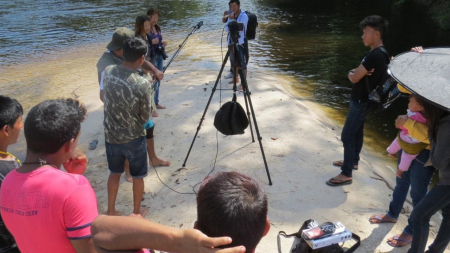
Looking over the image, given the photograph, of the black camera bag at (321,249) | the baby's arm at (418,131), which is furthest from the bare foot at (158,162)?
the baby's arm at (418,131)

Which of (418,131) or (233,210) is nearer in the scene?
(233,210)

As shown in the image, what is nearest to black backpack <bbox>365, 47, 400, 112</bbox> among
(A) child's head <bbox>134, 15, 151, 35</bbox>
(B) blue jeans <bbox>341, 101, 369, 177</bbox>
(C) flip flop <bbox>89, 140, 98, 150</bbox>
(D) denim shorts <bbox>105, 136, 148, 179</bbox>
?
(B) blue jeans <bbox>341, 101, 369, 177</bbox>

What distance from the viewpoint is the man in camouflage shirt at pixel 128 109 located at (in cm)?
303

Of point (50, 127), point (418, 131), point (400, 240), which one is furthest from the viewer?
point (400, 240)

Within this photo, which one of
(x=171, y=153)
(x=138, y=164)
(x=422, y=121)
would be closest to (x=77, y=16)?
(x=171, y=153)

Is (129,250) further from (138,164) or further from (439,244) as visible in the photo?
(439,244)

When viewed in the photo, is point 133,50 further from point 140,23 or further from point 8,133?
point 140,23

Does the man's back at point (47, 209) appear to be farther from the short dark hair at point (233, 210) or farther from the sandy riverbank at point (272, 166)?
the sandy riverbank at point (272, 166)

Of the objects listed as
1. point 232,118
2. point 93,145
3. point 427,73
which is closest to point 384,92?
point 427,73

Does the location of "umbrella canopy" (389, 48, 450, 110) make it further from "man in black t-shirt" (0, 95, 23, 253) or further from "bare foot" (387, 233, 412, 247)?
"man in black t-shirt" (0, 95, 23, 253)

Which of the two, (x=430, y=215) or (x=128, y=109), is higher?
(x=128, y=109)

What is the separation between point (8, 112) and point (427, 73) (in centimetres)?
258

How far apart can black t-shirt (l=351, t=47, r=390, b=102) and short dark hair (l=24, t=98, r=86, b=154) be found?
283 cm

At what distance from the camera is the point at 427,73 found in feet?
7.37
